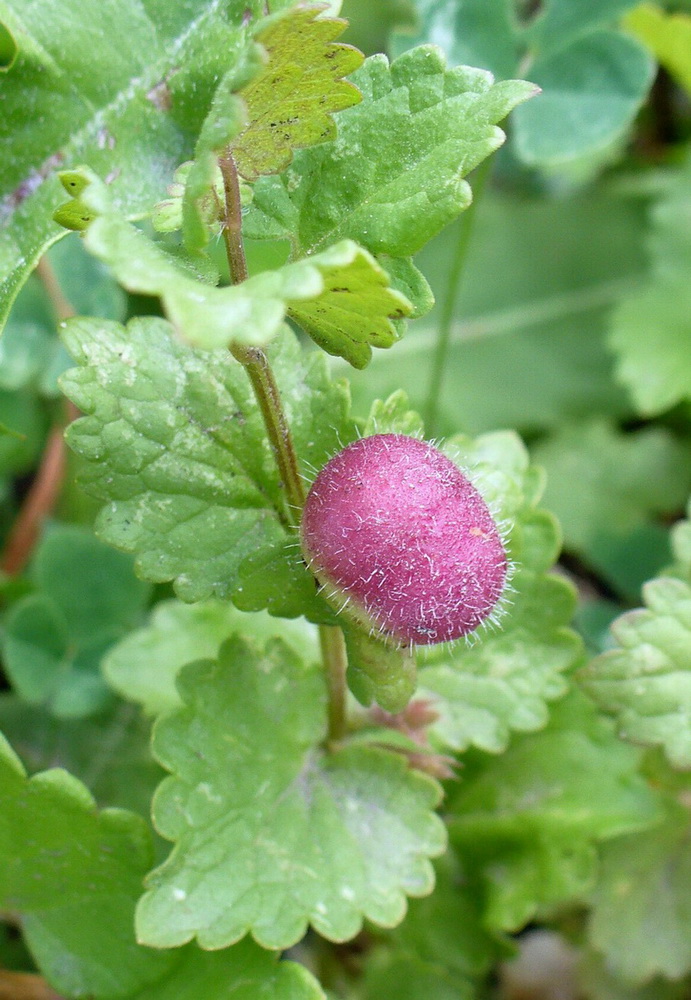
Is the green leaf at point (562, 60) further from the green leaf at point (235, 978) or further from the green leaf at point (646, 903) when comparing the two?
the green leaf at point (235, 978)

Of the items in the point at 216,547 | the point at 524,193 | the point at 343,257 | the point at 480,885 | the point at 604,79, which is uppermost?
the point at 343,257

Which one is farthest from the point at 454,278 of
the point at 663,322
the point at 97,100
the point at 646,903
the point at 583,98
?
the point at 646,903

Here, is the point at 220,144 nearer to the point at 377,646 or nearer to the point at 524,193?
the point at 377,646

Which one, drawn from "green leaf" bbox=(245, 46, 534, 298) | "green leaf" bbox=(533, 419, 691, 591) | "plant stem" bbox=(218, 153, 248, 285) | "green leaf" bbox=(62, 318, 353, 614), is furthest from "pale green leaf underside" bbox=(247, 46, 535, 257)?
"green leaf" bbox=(533, 419, 691, 591)

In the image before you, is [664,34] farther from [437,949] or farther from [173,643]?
[437,949]

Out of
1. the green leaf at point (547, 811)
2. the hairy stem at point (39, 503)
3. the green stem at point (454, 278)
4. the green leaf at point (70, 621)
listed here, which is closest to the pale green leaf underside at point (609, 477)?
the green stem at point (454, 278)

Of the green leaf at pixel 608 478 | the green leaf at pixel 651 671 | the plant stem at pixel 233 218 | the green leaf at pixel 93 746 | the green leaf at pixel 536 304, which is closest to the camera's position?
the plant stem at pixel 233 218

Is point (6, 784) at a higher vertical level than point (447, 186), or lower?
lower

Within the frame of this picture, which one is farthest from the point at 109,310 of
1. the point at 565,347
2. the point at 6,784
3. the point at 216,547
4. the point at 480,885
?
the point at 565,347
